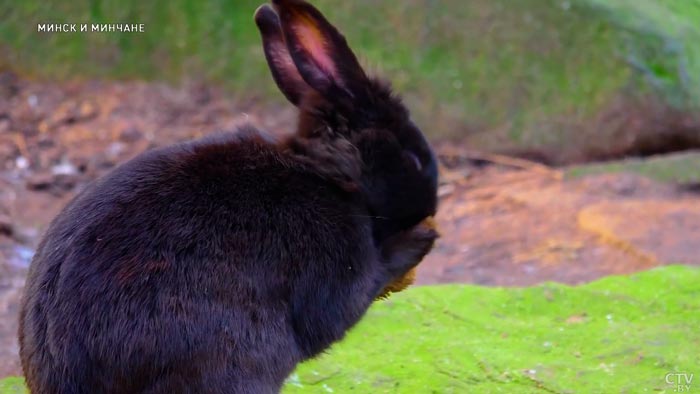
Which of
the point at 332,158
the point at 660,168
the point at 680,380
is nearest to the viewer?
the point at 332,158

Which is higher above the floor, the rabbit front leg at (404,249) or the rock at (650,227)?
the rabbit front leg at (404,249)

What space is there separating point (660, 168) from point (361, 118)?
182 inches

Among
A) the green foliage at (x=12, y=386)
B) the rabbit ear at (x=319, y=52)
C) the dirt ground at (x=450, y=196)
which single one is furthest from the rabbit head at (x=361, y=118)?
the dirt ground at (x=450, y=196)

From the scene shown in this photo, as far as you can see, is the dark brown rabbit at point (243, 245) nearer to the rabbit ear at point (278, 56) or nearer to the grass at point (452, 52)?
the rabbit ear at point (278, 56)

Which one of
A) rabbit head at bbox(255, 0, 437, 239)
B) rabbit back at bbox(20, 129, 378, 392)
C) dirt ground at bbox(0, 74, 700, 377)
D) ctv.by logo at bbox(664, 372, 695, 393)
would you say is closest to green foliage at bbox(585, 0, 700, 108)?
dirt ground at bbox(0, 74, 700, 377)

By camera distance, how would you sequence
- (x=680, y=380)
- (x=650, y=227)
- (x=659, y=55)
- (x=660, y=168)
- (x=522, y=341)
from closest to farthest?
(x=680, y=380) < (x=522, y=341) < (x=650, y=227) < (x=660, y=168) < (x=659, y=55)

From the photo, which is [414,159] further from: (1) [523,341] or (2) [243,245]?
(1) [523,341]

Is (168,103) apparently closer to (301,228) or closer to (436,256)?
(436,256)

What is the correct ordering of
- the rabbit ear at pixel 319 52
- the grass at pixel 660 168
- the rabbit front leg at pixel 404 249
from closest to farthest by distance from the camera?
the rabbit ear at pixel 319 52 → the rabbit front leg at pixel 404 249 → the grass at pixel 660 168

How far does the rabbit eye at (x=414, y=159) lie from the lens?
309cm

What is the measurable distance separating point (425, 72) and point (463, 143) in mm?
604

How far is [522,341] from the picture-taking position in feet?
12.9

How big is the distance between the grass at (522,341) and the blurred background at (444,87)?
8.21 ft

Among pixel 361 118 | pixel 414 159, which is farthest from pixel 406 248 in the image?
pixel 361 118
